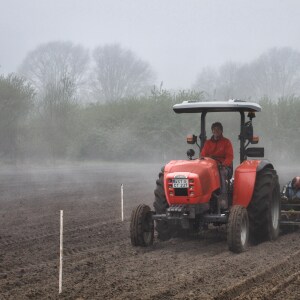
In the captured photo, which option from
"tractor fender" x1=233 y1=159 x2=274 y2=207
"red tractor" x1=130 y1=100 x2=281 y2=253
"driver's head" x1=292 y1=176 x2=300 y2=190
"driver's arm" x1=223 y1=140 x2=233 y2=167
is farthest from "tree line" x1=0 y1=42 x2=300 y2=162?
"tractor fender" x1=233 y1=159 x2=274 y2=207

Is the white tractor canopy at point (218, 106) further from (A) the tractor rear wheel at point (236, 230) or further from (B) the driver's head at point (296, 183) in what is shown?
(B) the driver's head at point (296, 183)

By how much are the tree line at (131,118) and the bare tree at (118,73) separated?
18.2 metres

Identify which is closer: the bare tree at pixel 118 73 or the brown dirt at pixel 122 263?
the brown dirt at pixel 122 263

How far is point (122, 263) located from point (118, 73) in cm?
5273

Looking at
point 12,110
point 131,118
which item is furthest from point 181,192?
point 131,118

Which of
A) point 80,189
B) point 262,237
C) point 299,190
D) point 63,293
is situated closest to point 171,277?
point 63,293

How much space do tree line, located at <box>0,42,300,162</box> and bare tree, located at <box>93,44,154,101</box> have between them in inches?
717

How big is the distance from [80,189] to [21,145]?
39.9 ft

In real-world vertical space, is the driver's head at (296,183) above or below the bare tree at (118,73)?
below

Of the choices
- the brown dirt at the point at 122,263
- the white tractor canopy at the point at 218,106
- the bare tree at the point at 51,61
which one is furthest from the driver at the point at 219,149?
the bare tree at the point at 51,61

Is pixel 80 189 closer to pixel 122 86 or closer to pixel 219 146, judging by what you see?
pixel 219 146

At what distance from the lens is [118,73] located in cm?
5991

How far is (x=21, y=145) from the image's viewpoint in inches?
1230

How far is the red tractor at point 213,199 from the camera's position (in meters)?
8.70
